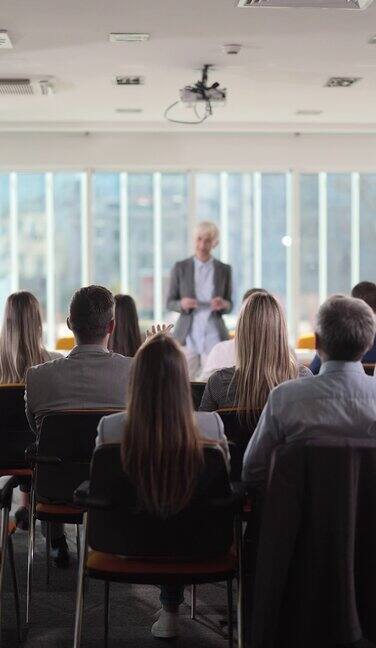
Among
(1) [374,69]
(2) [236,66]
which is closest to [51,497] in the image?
(2) [236,66]

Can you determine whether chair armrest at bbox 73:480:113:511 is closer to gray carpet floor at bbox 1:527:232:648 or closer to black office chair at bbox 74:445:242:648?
black office chair at bbox 74:445:242:648

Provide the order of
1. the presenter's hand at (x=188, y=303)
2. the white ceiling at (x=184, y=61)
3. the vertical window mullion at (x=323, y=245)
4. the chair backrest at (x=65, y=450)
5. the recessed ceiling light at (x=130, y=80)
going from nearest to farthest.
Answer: the chair backrest at (x=65, y=450) → the white ceiling at (x=184, y=61) → the recessed ceiling light at (x=130, y=80) → the presenter's hand at (x=188, y=303) → the vertical window mullion at (x=323, y=245)

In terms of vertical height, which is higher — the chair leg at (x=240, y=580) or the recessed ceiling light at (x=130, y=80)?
the recessed ceiling light at (x=130, y=80)

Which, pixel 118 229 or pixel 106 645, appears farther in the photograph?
pixel 118 229

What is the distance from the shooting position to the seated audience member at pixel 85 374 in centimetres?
335

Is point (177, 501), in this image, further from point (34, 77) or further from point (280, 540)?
point (34, 77)

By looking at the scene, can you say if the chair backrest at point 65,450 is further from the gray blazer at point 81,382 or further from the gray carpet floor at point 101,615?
the gray carpet floor at point 101,615

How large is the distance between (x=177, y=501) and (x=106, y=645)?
2.82 feet

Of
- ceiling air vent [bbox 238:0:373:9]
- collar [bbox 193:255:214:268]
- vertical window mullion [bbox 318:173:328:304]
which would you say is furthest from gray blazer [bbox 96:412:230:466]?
vertical window mullion [bbox 318:173:328:304]

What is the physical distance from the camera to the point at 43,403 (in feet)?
11.1

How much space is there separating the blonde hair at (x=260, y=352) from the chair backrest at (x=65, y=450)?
0.60 meters

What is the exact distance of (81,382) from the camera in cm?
336

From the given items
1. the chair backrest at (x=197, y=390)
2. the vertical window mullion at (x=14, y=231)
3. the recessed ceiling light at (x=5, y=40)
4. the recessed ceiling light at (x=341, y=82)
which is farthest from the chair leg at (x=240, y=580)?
the vertical window mullion at (x=14, y=231)

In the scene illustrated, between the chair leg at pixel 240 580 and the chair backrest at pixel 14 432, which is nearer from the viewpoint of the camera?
the chair leg at pixel 240 580
